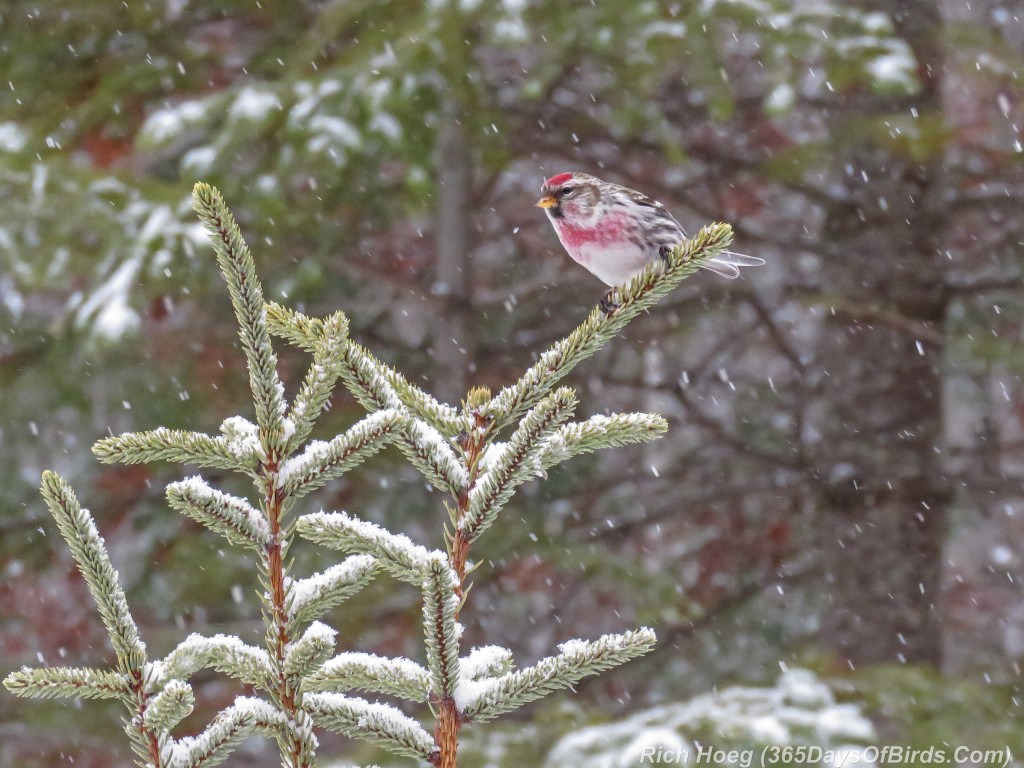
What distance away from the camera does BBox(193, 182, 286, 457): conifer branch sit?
1031mm

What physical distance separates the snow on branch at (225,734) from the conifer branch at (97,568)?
0.09m

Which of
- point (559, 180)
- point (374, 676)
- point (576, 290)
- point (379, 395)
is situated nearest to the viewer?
point (374, 676)

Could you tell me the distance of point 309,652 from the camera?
100 centimetres

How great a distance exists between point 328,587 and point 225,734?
0.17 m

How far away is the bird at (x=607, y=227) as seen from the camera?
7.64 ft

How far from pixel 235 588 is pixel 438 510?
1131 millimetres

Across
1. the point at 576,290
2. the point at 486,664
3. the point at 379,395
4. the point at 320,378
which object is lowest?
the point at 576,290

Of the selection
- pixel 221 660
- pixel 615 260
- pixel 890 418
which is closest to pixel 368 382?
pixel 221 660

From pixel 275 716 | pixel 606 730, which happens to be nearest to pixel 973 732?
pixel 606 730

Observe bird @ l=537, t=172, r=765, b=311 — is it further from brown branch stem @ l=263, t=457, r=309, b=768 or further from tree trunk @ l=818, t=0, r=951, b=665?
tree trunk @ l=818, t=0, r=951, b=665

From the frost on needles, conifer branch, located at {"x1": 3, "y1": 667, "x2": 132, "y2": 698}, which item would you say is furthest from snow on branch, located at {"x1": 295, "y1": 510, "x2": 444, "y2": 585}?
conifer branch, located at {"x1": 3, "y1": 667, "x2": 132, "y2": 698}

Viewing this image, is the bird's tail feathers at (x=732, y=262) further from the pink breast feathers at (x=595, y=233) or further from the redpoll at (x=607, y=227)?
the pink breast feathers at (x=595, y=233)

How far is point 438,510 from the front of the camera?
5.62m

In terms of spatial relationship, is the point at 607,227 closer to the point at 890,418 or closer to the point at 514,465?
the point at 514,465
